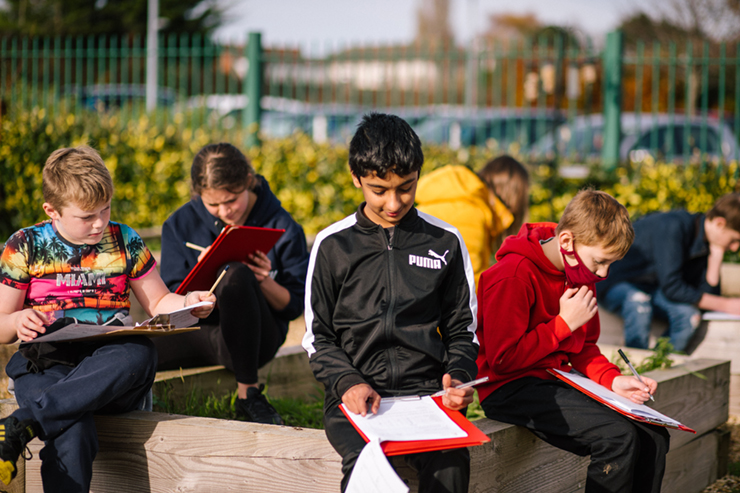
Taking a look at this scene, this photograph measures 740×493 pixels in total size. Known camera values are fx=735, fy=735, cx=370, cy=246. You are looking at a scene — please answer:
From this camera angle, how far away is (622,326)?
4.81m

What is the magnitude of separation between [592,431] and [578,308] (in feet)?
1.33

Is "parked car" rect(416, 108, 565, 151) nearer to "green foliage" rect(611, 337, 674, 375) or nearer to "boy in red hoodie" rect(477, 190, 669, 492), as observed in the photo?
"green foliage" rect(611, 337, 674, 375)

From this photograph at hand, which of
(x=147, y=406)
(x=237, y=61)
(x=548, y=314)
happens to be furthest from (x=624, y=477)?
(x=237, y=61)

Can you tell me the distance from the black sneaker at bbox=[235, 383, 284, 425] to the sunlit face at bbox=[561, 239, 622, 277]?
1336 mm

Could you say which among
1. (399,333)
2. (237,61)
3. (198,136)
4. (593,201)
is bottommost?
(399,333)

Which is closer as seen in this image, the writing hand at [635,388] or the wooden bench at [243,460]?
the wooden bench at [243,460]

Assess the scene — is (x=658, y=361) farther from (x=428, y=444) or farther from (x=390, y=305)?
(x=428, y=444)

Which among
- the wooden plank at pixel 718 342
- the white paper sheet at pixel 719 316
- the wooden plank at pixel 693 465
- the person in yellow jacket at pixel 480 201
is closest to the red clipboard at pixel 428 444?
the wooden plank at pixel 693 465

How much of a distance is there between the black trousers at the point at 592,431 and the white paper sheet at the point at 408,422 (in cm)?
46

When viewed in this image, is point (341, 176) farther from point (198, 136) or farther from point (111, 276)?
point (111, 276)

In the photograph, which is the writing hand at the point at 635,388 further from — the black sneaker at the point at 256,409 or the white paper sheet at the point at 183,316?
the white paper sheet at the point at 183,316

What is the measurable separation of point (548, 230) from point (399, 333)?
0.89 meters

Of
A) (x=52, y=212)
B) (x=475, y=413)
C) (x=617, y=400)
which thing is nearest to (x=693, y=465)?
(x=475, y=413)

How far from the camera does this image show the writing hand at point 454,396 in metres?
2.04
